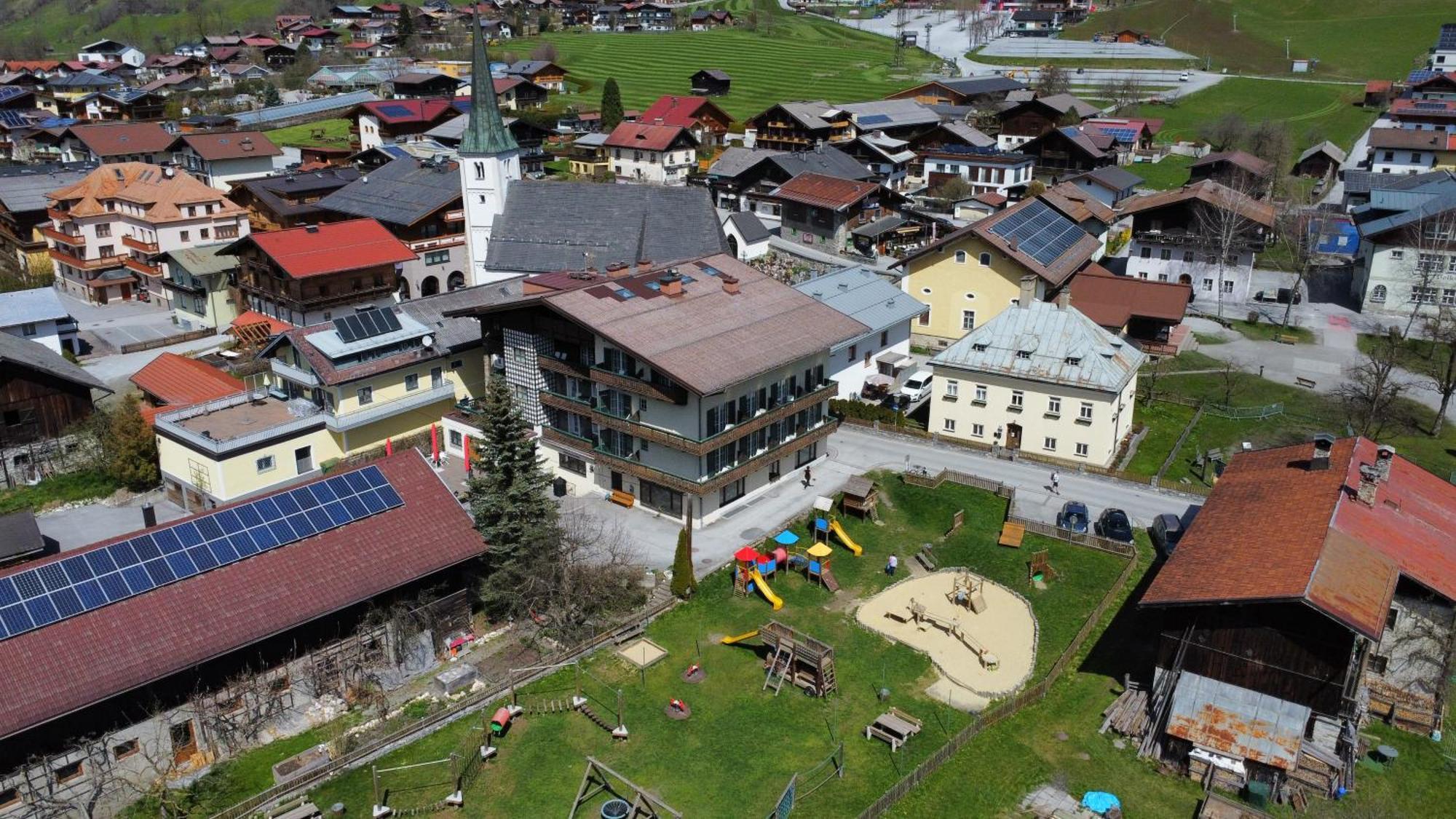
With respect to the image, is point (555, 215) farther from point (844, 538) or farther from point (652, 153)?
point (652, 153)

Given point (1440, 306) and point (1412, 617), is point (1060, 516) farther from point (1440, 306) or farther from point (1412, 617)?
point (1440, 306)

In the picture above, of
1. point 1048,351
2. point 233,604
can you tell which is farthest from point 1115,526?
point 233,604

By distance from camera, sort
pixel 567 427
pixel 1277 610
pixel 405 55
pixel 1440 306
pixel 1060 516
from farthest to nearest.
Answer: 1. pixel 405 55
2. pixel 1440 306
3. pixel 567 427
4. pixel 1060 516
5. pixel 1277 610

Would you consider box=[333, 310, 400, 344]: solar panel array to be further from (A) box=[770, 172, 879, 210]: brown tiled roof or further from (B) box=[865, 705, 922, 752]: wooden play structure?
(A) box=[770, 172, 879, 210]: brown tiled roof

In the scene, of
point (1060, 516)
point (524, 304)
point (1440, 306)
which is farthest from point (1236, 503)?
point (1440, 306)

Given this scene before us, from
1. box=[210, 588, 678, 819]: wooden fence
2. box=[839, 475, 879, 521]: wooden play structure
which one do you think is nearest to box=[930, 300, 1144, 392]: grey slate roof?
box=[839, 475, 879, 521]: wooden play structure

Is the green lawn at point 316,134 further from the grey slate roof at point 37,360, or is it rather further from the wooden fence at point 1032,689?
the wooden fence at point 1032,689
